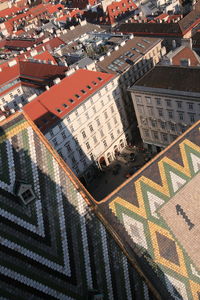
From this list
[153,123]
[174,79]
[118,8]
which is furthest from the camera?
[118,8]

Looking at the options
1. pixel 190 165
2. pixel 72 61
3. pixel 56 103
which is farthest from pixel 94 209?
pixel 72 61

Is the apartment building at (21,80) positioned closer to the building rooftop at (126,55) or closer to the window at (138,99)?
the building rooftop at (126,55)

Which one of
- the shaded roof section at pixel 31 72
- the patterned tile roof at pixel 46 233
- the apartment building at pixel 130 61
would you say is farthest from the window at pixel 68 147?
the patterned tile roof at pixel 46 233

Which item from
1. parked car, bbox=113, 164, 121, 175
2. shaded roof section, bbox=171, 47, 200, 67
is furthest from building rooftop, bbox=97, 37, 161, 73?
parked car, bbox=113, 164, 121, 175

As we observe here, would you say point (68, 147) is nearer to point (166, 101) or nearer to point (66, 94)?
point (66, 94)

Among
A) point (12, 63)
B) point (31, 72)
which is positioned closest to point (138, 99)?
point (31, 72)

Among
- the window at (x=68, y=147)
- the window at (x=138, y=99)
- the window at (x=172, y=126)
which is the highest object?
the window at (x=138, y=99)

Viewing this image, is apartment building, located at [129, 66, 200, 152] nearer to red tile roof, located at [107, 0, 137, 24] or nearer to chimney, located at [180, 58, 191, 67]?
chimney, located at [180, 58, 191, 67]
